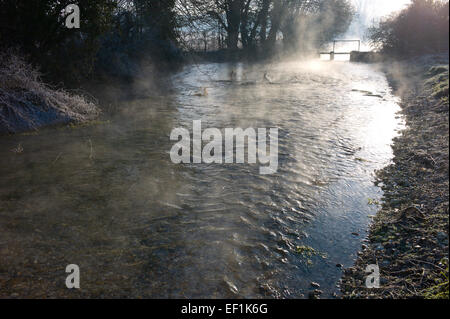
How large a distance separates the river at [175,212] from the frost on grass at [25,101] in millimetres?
395

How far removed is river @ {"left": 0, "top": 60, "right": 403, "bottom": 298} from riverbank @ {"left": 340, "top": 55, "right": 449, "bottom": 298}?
0.20 m

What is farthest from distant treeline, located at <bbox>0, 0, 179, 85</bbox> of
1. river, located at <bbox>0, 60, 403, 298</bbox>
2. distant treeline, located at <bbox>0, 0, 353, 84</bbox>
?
river, located at <bbox>0, 60, 403, 298</bbox>

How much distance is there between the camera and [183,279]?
10.8 ft

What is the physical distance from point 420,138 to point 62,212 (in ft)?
22.0

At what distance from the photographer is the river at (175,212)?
3.31 meters

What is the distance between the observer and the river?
3307 millimetres

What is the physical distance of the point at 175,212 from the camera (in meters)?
4.57

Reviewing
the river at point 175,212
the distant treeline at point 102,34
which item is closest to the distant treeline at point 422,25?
the river at point 175,212

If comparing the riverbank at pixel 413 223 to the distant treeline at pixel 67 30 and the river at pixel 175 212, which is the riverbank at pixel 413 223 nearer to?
the river at pixel 175 212

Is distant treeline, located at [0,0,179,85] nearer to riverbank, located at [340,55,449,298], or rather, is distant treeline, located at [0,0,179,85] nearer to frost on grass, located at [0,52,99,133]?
frost on grass, located at [0,52,99,133]

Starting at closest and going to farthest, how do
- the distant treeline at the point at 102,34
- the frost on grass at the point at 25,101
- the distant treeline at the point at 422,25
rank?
the distant treeline at the point at 422,25 → the frost on grass at the point at 25,101 → the distant treeline at the point at 102,34

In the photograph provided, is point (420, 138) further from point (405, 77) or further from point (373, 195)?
point (405, 77)

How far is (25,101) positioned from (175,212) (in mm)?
5561

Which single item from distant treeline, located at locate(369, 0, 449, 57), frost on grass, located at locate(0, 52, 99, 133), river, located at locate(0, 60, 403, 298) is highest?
distant treeline, located at locate(369, 0, 449, 57)
